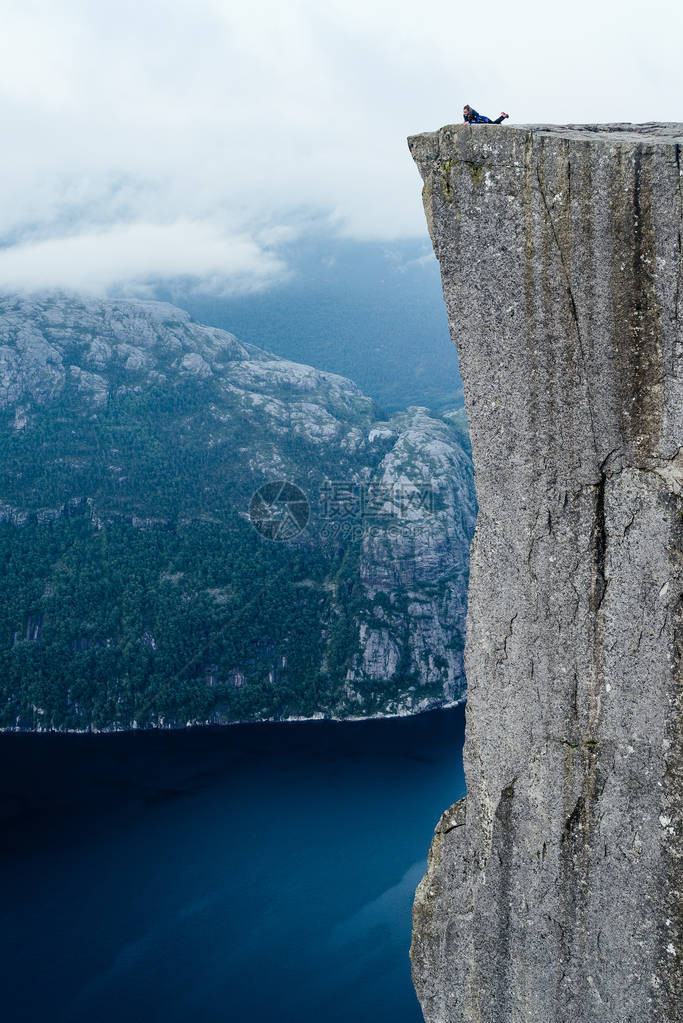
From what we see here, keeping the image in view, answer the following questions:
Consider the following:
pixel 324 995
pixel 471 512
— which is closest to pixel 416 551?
pixel 471 512

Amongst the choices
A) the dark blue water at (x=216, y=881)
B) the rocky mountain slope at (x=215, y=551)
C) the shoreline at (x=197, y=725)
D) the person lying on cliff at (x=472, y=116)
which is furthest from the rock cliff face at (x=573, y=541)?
the rocky mountain slope at (x=215, y=551)

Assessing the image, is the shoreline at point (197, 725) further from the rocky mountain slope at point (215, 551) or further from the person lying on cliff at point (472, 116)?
the person lying on cliff at point (472, 116)

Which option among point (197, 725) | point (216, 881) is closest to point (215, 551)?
point (197, 725)

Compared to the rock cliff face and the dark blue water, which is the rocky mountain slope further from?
the rock cliff face

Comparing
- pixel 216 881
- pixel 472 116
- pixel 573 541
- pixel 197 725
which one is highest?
pixel 472 116

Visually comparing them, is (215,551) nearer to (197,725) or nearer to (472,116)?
(197,725)

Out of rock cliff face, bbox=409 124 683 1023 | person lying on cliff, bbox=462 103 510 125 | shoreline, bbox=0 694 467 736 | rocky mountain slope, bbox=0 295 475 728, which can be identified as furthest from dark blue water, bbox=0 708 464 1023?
person lying on cliff, bbox=462 103 510 125
